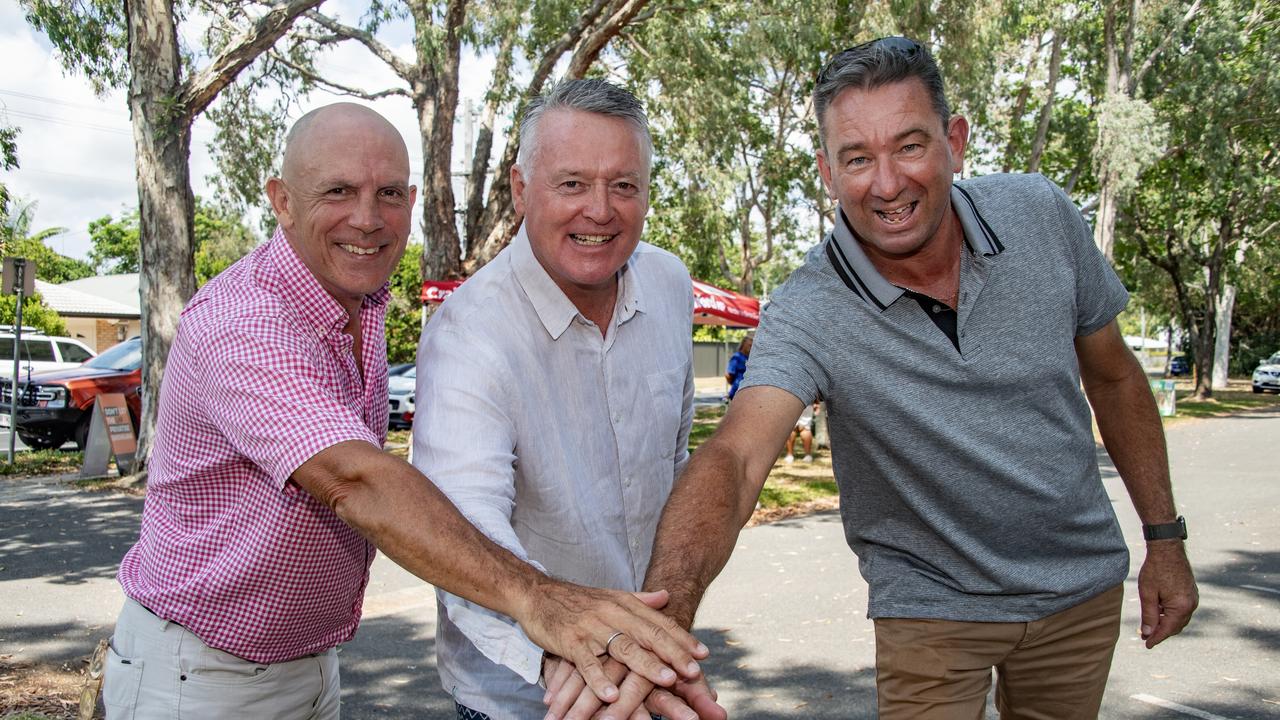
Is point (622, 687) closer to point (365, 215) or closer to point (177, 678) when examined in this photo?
A: point (177, 678)

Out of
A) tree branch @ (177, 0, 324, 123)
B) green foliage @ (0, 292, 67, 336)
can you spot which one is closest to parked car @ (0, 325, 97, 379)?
tree branch @ (177, 0, 324, 123)

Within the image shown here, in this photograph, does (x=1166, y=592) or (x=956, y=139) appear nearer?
(x=956, y=139)

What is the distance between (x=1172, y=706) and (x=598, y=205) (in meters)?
4.35

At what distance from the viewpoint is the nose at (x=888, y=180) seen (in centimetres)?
258

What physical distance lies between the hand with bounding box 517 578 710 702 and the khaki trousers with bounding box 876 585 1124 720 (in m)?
0.99

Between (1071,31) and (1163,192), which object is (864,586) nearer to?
(1071,31)

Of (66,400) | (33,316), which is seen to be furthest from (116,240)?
(66,400)

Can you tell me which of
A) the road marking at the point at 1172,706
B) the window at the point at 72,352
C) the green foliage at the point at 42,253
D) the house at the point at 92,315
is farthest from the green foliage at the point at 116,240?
the road marking at the point at 1172,706

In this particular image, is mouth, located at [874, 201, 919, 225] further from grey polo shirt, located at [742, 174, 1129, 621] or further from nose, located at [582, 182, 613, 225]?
nose, located at [582, 182, 613, 225]

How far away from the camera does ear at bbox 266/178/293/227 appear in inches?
96.6

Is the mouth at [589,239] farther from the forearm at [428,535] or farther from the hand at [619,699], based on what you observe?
the hand at [619,699]

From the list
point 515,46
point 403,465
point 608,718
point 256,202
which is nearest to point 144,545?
point 403,465

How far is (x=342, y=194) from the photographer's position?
241cm

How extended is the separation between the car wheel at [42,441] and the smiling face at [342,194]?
16093mm
